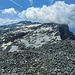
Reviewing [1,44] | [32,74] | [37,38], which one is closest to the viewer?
[32,74]

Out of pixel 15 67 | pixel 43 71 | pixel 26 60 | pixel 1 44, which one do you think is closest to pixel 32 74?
pixel 43 71

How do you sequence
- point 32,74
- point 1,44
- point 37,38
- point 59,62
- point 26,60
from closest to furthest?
point 32,74
point 59,62
point 26,60
point 37,38
point 1,44

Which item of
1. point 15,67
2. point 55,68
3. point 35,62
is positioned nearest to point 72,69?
point 55,68

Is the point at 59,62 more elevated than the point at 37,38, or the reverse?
the point at 37,38

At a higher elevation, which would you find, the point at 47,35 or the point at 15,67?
the point at 47,35

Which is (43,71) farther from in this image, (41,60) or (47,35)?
(47,35)

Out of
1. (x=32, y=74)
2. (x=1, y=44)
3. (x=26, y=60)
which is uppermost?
(x=1, y=44)

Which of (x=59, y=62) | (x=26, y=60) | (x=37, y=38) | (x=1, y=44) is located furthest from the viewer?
(x=1, y=44)

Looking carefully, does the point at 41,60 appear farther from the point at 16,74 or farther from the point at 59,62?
the point at 16,74

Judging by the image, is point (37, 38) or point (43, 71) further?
point (37, 38)
